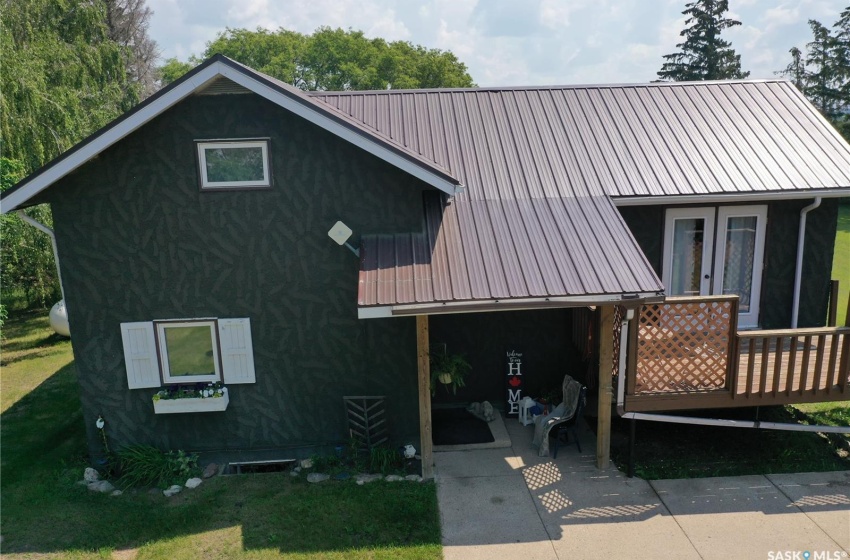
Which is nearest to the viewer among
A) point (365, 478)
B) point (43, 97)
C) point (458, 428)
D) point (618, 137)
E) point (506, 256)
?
point (506, 256)

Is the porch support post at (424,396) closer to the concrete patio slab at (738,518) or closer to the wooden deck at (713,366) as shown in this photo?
the wooden deck at (713,366)

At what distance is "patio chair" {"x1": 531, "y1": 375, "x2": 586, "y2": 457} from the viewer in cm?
869

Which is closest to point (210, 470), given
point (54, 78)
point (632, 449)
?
point (632, 449)

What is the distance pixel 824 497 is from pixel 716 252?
12.8ft

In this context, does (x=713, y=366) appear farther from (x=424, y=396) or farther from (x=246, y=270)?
(x=246, y=270)

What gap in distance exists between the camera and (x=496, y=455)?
8.84 meters

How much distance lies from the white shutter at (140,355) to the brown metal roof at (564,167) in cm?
333

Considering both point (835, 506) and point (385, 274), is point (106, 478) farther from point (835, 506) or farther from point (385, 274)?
point (835, 506)

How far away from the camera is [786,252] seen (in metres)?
9.92

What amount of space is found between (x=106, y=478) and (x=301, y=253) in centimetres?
427

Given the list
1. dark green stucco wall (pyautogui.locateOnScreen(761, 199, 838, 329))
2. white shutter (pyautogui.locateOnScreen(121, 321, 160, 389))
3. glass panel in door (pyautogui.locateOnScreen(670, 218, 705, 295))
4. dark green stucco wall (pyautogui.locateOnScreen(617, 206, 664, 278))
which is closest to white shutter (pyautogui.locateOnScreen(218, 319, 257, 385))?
white shutter (pyautogui.locateOnScreen(121, 321, 160, 389))

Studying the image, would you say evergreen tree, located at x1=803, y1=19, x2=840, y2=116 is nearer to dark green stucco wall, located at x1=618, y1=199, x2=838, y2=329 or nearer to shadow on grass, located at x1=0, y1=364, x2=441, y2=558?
dark green stucco wall, located at x1=618, y1=199, x2=838, y2=329

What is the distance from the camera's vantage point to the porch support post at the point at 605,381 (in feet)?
25.5

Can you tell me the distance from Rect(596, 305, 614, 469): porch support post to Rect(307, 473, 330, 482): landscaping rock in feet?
12.5
